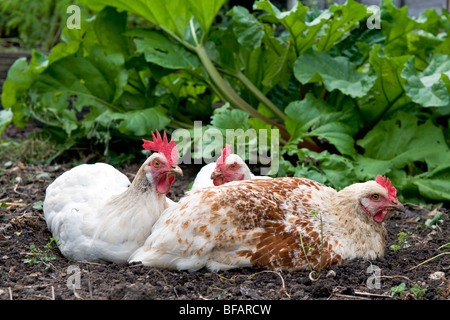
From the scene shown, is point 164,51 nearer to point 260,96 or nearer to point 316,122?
point 260,96

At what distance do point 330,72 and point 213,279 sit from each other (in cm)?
256

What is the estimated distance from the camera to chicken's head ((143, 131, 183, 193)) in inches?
Result: 114

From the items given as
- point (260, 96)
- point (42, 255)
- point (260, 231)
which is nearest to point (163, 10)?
point (260, 96)

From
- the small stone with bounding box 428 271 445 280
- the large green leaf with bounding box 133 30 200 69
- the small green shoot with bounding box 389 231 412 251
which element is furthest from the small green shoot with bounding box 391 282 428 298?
the large green leaf with bounding box 133 30 200 69

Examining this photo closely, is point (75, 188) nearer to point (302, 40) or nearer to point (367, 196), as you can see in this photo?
point (367, 196)

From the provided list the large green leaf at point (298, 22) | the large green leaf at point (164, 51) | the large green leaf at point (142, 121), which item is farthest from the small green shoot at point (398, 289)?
the large green leaf at point (164, 51)

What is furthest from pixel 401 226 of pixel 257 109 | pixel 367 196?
pixel 257 109

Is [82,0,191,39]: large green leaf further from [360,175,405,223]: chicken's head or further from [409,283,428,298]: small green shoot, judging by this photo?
[409,283,428,298]: small green shoot

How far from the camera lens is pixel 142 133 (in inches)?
174

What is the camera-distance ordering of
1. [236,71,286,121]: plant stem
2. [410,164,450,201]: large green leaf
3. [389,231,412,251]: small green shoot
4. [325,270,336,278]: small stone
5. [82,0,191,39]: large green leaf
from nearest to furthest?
1. [325,270,336,278]: small stone
2. [389,231,412,251]: small green shoot
3. [410,164,450,201]: large green leaf
4. [82,0,191,39]: large green leaf
5. [236,71,286,121]: plant stem

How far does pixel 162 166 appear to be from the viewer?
114 inches

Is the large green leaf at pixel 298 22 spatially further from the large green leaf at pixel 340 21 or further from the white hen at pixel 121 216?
the white hen at pixel 121 216

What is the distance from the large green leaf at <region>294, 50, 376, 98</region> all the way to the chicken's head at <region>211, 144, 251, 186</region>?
4.31 ft

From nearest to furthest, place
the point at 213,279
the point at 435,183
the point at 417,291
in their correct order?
the point at 417,291 → the point at 213,279 → the point at 435,183
